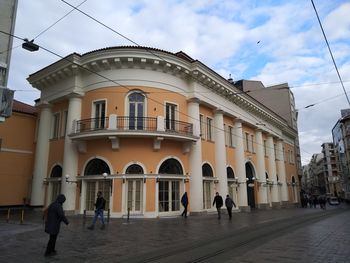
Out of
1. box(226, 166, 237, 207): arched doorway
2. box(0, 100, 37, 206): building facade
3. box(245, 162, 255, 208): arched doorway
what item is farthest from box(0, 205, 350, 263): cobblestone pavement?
box(245, 162, 255, 208): arched doorway

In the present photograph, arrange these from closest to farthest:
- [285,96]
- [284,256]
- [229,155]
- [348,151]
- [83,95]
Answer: [284,256] → [83,95] → [229,155] → [285,96] → [348,151]

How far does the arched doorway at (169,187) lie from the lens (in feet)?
66.8

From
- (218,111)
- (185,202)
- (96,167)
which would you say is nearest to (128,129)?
(96,167)

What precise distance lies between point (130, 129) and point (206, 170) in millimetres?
7458

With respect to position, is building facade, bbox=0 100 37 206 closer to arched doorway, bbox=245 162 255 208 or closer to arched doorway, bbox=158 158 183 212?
arched doorway, bbox=158 158 183 212

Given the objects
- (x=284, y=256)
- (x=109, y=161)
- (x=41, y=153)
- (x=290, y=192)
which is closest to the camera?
(x=284, y=256)

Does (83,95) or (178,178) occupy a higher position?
(83,95)

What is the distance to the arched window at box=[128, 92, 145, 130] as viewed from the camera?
2047cm

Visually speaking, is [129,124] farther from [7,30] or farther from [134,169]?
[7,30]

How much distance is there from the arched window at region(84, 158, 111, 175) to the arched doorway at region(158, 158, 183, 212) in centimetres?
355

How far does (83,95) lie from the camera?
73.4ft

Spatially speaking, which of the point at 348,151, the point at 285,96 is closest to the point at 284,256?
the point at 285,96

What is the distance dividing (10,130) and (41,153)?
11.7ft

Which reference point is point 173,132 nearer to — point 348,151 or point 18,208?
point 18,208
